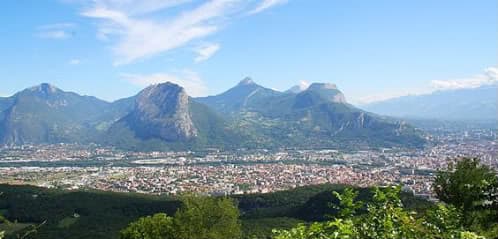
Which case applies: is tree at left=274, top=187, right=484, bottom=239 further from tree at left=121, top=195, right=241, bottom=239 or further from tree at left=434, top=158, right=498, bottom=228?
tree at left=121, top=195, right=241, bottom=239

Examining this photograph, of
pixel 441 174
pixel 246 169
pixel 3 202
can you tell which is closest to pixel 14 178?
pixel 3 202

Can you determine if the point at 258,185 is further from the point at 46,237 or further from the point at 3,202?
the point at 46,237

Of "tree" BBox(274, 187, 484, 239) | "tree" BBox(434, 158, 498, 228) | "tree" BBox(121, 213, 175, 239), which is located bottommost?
"tree" BBox(121, 213, 175, 239)

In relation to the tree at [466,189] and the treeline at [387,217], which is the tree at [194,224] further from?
the tree at [466,189]

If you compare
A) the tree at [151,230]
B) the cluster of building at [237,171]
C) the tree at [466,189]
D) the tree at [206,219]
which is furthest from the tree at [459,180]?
the cluster of building at [237,171]

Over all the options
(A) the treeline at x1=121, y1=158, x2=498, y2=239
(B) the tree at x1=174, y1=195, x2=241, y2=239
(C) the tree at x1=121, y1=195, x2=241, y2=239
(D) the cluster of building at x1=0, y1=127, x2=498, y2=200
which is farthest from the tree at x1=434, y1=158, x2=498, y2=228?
(D) the cluster of building at x1=0, y1=127, x2=498, y2=200
